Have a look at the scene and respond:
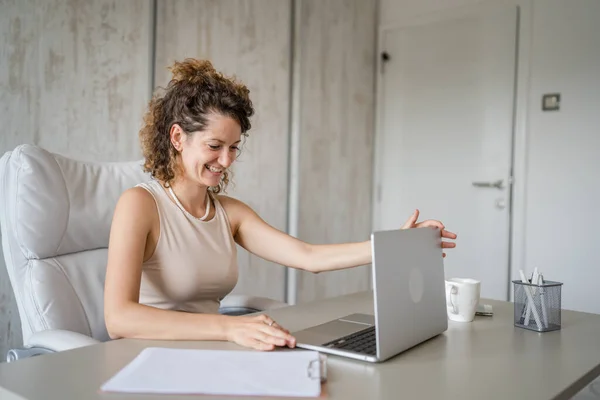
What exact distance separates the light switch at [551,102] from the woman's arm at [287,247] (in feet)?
7.70

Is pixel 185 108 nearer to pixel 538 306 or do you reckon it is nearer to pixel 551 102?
pixel 538 306

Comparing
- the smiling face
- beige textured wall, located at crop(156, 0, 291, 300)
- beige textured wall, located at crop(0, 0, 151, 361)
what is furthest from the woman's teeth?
beige textured wall, located at crop(156, 0, 291, 300)

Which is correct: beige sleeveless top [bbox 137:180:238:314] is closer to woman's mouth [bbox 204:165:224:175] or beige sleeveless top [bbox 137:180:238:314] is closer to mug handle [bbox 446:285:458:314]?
woman's mouth [bbox 204:165:224:175]

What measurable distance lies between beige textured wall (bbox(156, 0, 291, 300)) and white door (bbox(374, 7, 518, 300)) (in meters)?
0.97

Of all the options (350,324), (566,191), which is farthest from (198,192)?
(566,191)

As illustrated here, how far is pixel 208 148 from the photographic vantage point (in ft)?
4.60

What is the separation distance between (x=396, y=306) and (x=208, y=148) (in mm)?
683

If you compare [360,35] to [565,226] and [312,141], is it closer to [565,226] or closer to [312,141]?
[312,141]

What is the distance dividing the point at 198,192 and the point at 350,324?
576mm

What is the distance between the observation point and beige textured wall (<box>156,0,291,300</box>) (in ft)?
9.30

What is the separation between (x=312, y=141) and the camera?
3502mm

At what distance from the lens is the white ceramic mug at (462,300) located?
4.11 ft

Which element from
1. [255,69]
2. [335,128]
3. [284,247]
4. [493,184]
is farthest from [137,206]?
[493,184]

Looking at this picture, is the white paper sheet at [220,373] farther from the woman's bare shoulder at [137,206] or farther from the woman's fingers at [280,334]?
the woman's bare shoulder at [137,206]
